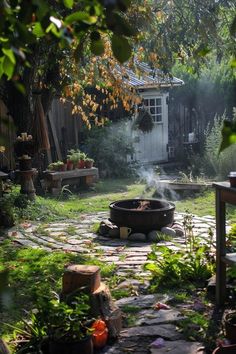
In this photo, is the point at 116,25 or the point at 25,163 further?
the point at 25,163

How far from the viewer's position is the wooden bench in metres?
12.7

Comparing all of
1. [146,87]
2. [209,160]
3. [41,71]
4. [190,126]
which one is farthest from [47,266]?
[190,126]

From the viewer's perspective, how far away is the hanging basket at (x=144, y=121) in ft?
50.8

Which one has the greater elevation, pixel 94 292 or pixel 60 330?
pixel 94 292

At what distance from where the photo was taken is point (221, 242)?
16.1 ft

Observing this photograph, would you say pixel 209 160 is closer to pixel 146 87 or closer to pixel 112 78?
pixel 146 87

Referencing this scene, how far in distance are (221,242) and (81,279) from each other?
1343mm

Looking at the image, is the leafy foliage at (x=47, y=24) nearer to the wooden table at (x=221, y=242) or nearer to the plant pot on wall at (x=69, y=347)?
the plant pot on wall at (x=69, y=347)

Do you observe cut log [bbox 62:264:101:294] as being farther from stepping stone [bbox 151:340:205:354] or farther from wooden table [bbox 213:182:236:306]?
wooden table [bbox 213:182:236:306]

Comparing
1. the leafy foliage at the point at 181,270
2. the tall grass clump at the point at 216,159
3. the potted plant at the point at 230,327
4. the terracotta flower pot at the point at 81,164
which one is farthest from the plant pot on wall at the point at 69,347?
the terracotta flower pot at the point at 81,164

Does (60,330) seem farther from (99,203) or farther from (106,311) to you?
(99,203)

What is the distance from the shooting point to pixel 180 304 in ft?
16.7

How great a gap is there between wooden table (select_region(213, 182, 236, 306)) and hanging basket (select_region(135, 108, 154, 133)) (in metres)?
10.8

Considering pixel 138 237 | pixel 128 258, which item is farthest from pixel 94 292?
pixel 138 237
